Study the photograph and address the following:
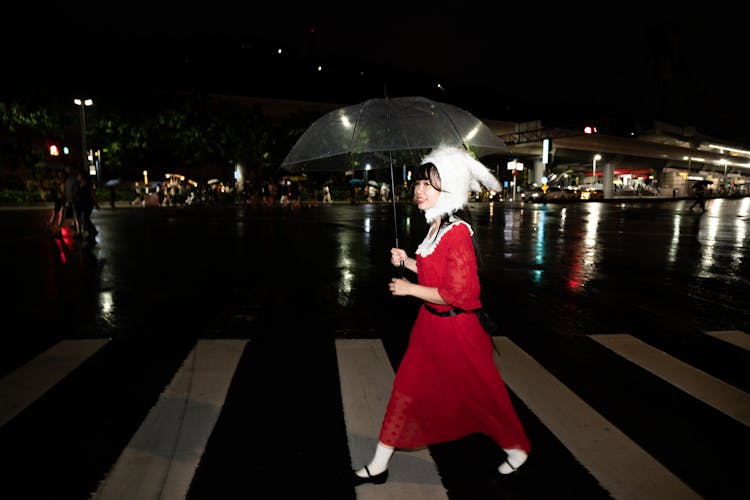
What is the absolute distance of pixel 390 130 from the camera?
12.1 feet

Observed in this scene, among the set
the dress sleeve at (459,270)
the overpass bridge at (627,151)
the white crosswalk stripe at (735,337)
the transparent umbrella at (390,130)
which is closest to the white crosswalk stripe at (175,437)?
the dress sleeve at (459,270)

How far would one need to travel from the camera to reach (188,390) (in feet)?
13.2

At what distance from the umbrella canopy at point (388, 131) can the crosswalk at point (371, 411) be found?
5.91 feet

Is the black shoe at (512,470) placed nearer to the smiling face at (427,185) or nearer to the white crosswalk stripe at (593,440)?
the white crosswalk stripe at (593,440)

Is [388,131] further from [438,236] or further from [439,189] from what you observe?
[438,236]

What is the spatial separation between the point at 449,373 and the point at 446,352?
124 millimetres

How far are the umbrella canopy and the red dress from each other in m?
1.27

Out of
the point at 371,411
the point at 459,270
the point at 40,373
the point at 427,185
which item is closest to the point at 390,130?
the point at 427,185

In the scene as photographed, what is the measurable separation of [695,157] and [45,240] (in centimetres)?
7249

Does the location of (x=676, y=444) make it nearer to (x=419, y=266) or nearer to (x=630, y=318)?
(x=419, y=266)

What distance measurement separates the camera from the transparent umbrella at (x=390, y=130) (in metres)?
3.93

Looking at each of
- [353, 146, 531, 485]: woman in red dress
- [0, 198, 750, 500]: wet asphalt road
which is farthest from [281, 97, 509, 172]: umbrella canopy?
[0, 198, 750, 500]: wet asphalt road

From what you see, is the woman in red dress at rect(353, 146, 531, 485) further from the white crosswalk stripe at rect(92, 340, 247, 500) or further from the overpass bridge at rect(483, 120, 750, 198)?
the overpass bridge at rect(483, 120, 750, 198)

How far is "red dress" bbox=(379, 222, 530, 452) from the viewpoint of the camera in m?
2.63
